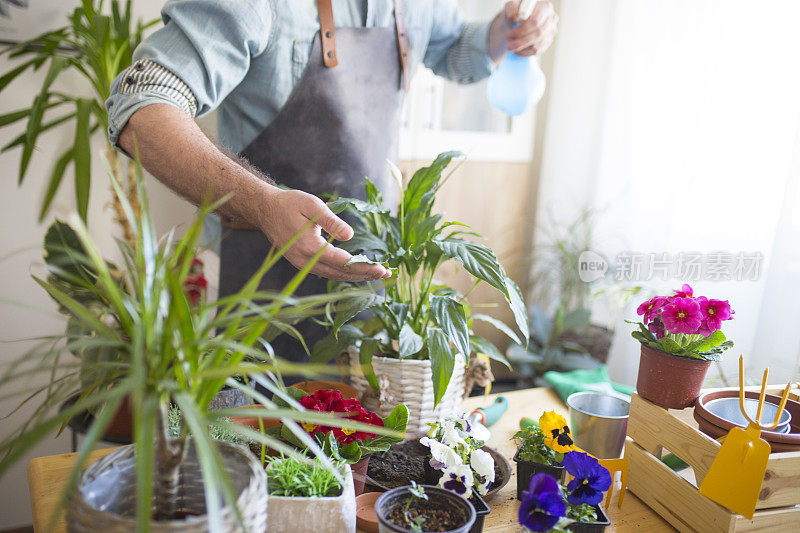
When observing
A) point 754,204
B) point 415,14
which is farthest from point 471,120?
point 754,204

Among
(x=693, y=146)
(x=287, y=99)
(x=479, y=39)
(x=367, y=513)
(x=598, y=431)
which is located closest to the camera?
(x=367, y=513)

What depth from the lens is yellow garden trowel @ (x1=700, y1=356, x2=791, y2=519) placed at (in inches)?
31.7

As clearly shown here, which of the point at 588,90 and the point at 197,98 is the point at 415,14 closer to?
the point at 197,98

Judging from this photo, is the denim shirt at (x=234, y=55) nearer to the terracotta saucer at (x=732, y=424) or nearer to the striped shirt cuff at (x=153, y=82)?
the striped shirt cuff at (x=153, y=82)

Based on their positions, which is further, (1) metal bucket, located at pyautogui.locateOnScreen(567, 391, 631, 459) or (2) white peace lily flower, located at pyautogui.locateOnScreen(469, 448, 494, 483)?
(1) metal bucket, located at pyautogui.locateOnScreen(567, 391, 631, 459)

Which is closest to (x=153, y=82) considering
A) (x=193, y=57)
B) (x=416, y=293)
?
(x=193, y=57)

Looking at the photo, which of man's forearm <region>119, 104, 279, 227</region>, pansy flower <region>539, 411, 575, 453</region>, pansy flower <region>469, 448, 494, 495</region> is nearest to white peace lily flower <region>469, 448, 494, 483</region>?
pansy flower <region>469, 448, 494, 495</region>

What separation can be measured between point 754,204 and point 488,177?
109 centimetres

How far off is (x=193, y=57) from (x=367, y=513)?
2.71ft

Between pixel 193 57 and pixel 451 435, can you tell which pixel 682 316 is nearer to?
pixel 451 435

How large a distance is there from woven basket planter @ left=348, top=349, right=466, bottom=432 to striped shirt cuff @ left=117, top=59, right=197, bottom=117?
0.57 m

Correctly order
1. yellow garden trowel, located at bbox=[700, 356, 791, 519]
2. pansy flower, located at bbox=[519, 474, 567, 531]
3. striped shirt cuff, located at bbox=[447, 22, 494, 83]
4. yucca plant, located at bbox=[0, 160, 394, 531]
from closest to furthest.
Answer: yucca plant, located at bbox=[0, 160, 394, 531] → pansy flower, located at bbox=[519, 474, 567, 531] → yellow garden trowel, located at bbox=[700, 356, 791, 519] → striped shirt cuff, located at bbox=[447, 22, 494, 83]

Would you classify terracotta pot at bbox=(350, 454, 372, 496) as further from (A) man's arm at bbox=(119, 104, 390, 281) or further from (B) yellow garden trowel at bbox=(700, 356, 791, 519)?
(B) yellow garden trowel at bbox=(700, 356, 791, 519)

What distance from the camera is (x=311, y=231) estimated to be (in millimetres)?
918
